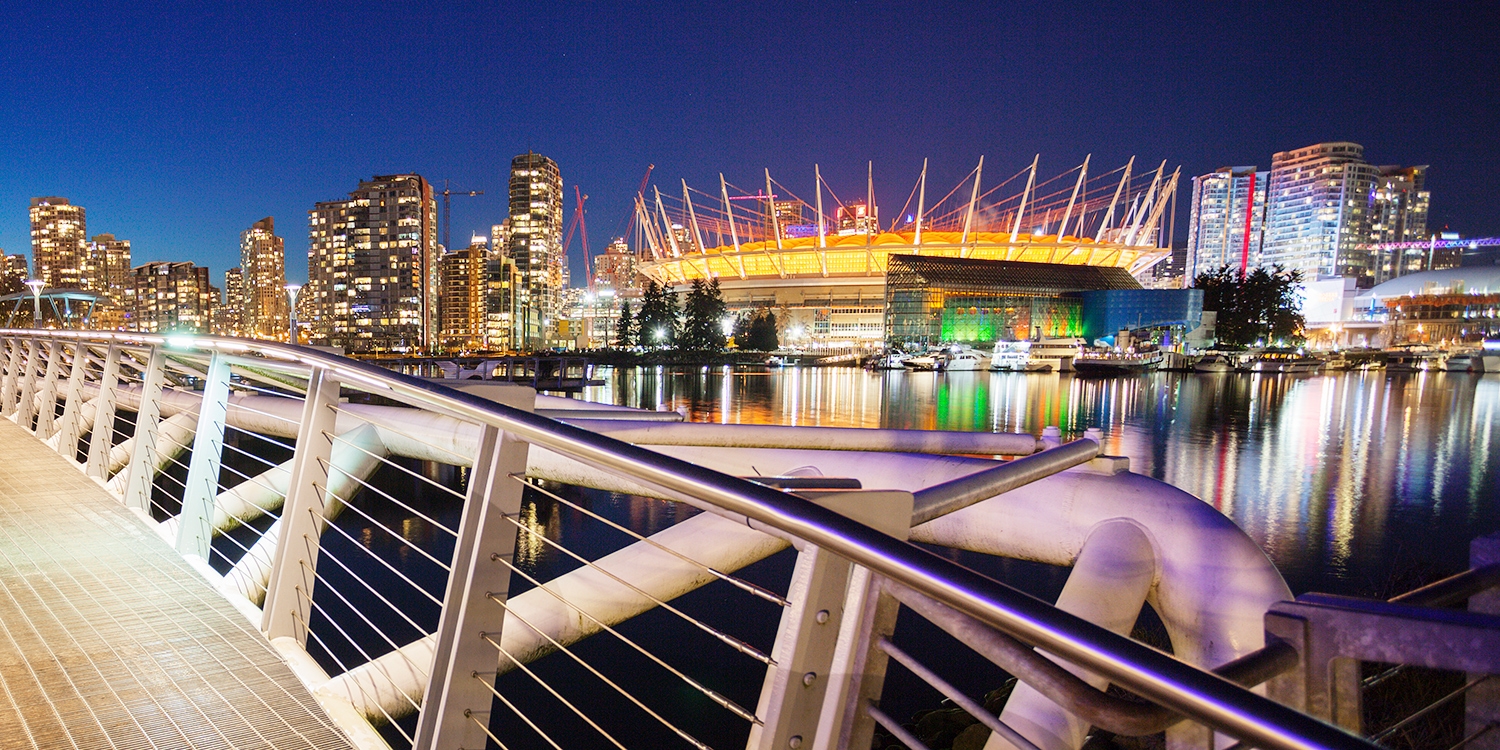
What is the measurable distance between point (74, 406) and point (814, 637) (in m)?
7.97

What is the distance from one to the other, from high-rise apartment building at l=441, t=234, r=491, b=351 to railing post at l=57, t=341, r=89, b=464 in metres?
177

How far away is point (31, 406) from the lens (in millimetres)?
9227

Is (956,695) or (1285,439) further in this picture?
(1285,439)

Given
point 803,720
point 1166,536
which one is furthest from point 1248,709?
point 1166,536

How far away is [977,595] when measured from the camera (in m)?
0.97

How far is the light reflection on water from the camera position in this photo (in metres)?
11.2

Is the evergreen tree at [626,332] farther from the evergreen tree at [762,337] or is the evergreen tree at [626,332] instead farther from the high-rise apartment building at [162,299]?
the high-rise apartment building at [162,299]

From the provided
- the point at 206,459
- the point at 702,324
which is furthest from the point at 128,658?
the point at 702,324


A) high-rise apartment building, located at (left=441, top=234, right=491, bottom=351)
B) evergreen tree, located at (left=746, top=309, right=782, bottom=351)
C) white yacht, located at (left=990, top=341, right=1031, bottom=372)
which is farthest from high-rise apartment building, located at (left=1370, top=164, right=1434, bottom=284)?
high-rise apartment building, located at (left=441, top=234, right=491, bottom=351)

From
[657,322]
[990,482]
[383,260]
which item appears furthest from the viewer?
[383,260]

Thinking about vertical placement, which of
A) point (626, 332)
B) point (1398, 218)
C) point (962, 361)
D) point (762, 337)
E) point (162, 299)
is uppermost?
point (1398, 218)

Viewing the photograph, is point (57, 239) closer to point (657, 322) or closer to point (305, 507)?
point (657, 322)

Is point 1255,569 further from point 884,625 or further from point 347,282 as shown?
point 347,282

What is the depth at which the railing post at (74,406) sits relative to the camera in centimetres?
664
